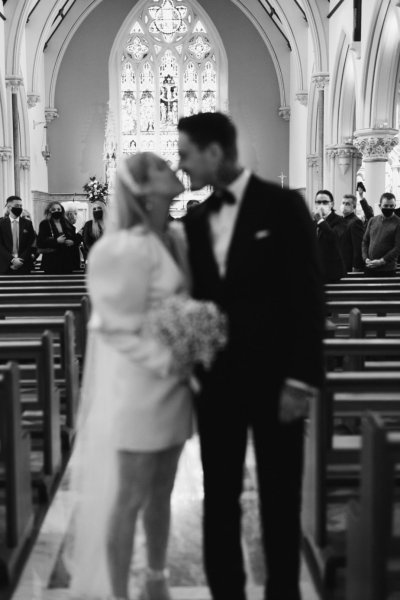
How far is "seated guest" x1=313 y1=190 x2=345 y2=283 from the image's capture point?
599 cm

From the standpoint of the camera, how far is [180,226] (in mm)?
2279

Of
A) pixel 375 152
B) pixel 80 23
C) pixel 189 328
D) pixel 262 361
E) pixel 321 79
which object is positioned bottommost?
pixel 262 361

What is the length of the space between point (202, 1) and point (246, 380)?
21.0m

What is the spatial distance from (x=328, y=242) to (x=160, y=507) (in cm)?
399

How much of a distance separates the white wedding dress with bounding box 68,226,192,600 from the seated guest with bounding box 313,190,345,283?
3512mm

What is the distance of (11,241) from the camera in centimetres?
831

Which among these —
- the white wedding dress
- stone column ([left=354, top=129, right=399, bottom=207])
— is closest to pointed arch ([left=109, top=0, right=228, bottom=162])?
stone column ([left=354, top=129, right=399, bottom=207])

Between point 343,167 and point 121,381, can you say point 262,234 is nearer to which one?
point 121,381

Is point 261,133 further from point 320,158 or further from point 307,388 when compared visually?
point 307,388

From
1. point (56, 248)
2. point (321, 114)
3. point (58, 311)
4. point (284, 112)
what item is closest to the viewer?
point (58, 311)

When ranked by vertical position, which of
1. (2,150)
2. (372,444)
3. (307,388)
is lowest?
(372,444)

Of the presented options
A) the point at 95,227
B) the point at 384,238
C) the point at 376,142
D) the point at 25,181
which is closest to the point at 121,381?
the point at 384,238

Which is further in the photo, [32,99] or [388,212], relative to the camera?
[32,99]

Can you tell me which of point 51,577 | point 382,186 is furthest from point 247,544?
point 382,186
